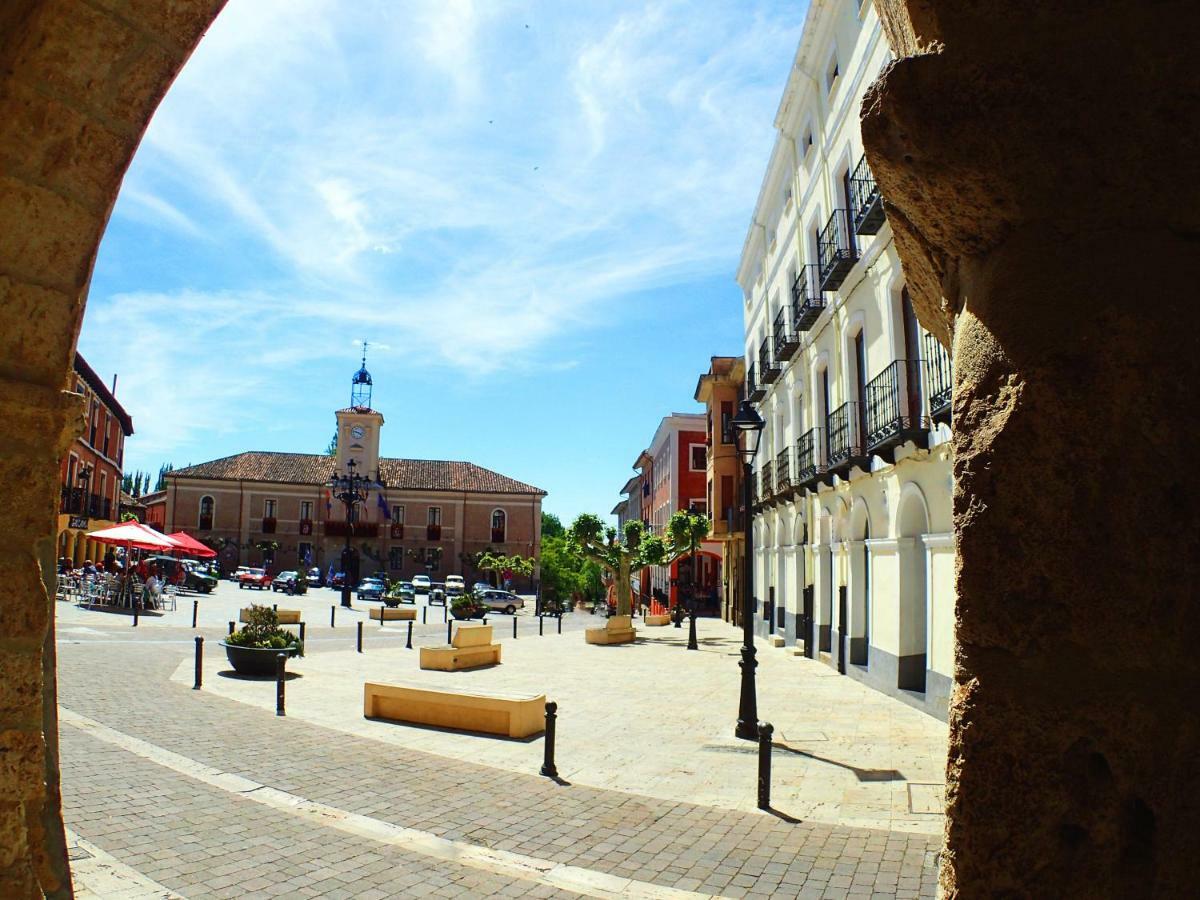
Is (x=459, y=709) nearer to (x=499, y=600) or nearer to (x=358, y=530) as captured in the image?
(x=499, y=600)

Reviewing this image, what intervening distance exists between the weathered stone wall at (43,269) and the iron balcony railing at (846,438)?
14.4 meters

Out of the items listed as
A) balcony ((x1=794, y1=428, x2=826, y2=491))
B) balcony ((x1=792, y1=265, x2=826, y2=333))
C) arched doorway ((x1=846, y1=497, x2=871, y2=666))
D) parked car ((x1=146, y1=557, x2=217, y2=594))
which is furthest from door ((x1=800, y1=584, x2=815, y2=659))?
parked car ((x1=146, y1=557, x2=217, y2=594))

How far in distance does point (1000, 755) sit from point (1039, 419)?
22.8 inches

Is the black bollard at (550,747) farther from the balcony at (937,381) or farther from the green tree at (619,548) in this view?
the green tree at (619,548)

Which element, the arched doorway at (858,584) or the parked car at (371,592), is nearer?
the arched doorway at (858,584)

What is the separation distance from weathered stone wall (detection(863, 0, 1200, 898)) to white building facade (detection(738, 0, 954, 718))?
9769 millimetres

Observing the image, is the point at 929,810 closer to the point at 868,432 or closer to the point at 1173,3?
the point at 1173,3

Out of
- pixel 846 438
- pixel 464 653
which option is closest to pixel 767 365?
pixel 846 438

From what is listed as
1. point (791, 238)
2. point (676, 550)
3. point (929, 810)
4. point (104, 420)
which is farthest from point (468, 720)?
point (104, 420)

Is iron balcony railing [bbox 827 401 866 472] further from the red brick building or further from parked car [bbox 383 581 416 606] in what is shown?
the red brick building

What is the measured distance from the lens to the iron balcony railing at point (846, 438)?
15781mm

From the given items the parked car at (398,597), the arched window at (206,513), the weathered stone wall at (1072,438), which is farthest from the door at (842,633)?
the arched window at (206,513)

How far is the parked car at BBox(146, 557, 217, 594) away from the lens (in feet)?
131

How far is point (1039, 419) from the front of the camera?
1396 millimetres
